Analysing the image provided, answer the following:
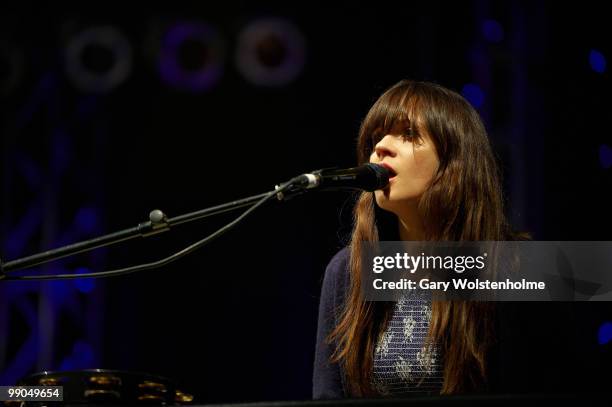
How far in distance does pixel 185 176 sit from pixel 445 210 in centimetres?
266

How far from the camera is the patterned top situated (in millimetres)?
1968

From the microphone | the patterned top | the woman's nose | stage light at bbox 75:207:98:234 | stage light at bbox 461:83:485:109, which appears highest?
stage light at bbox 461:83:485:109

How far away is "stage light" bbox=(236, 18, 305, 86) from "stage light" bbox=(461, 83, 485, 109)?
4.11 feet

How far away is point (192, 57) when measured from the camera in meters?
4.61

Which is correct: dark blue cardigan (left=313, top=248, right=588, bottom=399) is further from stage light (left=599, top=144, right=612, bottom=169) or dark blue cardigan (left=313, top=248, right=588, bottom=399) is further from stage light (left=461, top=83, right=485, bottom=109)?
stage light (left=461, top=83, right=485, bottom=109)

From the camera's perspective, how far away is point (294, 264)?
14.0ft

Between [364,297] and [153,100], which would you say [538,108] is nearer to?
[364,297]

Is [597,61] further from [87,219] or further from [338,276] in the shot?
[87,219]

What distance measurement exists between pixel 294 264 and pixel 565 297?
2459mm

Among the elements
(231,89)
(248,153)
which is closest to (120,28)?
(231,89)

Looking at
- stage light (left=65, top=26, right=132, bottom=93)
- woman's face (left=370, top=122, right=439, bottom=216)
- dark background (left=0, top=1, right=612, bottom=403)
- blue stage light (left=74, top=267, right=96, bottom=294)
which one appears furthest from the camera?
stage light (left=65, top=26, right=132, bottom=93)

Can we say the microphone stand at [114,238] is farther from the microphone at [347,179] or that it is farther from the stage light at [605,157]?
the stage light at [605,157]

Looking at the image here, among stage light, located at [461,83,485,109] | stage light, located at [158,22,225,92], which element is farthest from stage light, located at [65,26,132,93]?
stage light, located at [461,83,485,109]

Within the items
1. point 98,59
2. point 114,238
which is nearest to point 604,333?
point 114,238
